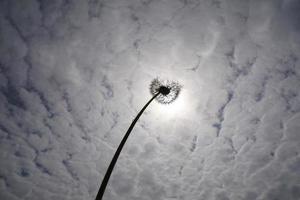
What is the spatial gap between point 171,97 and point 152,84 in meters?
1.47

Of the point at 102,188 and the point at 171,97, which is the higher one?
the point at 171,97

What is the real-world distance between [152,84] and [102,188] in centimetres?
753

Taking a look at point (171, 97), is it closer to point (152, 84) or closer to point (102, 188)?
point (152, 84)

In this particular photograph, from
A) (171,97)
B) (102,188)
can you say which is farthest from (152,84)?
Result: (102,188)

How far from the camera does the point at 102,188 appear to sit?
211 inches

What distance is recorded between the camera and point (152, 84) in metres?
11.8

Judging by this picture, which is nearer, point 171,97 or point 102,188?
point 102,188

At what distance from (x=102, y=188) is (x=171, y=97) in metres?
7.49

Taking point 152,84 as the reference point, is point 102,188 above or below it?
below

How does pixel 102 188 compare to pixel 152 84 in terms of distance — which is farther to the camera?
pixel 152 84
